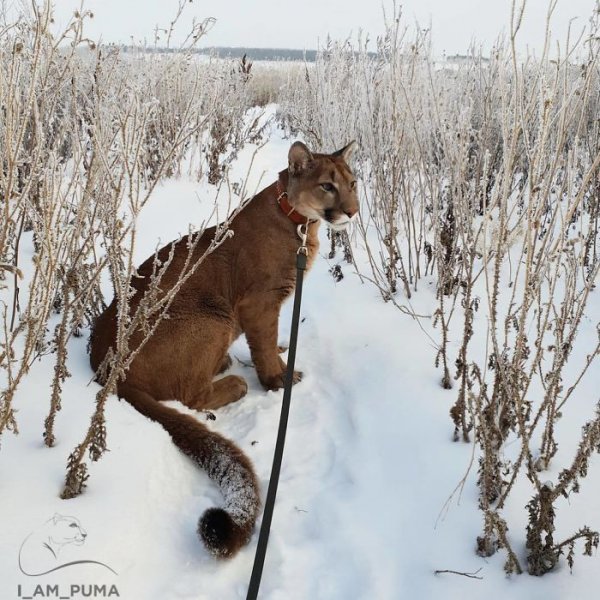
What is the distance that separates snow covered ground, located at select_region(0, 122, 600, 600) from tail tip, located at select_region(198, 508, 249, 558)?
0.07m

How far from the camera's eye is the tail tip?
183cm

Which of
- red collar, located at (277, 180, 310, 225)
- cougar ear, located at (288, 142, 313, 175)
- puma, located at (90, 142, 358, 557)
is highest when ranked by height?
cougar ear, located at (288, 142, 313, 175)

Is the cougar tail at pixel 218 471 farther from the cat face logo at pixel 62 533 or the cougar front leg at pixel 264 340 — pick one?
the cougar front leg at pixel 264 340

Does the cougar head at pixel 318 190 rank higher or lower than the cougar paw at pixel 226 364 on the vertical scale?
higher

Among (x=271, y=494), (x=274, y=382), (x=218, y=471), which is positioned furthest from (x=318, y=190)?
(x=271, y=494)

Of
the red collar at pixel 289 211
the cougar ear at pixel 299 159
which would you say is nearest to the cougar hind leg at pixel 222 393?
the red collar at pixel 289 211

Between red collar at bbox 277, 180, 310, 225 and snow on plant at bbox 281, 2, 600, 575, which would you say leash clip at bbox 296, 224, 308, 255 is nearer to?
red collar at bbox 277, 180, 310, 225

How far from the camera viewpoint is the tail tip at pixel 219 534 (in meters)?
1.83

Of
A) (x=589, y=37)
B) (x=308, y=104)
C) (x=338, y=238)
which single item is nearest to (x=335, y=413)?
(x=589, y=37)

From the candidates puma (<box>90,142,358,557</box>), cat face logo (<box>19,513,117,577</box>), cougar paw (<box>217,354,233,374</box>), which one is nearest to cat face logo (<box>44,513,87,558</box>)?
cat face logo (<box>19,513,117,577</box>)

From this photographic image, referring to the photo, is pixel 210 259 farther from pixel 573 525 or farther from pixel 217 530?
pixel 573 525

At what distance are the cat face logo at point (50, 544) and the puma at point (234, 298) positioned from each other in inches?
26.9

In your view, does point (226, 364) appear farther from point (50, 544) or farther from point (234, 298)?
point (50, 544)

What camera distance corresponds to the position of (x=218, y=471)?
217cm
